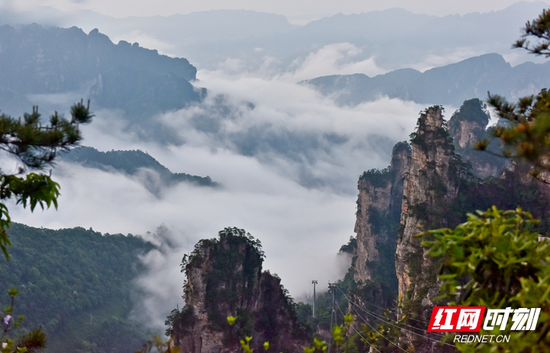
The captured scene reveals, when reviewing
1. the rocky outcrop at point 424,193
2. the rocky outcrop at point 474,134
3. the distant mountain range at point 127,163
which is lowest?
the rocky outcrop at point 424,193

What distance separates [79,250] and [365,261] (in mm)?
39609

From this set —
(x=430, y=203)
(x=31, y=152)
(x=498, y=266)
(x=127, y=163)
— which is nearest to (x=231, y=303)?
(x=430, y=203)

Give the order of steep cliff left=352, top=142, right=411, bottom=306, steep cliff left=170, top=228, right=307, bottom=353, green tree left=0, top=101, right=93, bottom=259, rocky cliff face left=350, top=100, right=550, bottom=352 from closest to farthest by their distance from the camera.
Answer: green tree left=0, top=101, right=93, bottom=259 < rocky cliff face left=350, top=100, right=550, bottom=352 < steep cliff left=170, top=228, right=307, bottom=353 < steep cliff left=352, top=142, right=411, bottom=306

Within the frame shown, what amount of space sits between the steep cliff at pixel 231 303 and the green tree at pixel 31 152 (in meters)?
22.1

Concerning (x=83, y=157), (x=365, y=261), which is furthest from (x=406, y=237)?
(x=83, y=157)

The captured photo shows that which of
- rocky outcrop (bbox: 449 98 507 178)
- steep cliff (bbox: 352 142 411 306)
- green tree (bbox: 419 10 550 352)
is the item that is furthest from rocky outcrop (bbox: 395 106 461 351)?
green tree (bbox: 419 10 550 352)

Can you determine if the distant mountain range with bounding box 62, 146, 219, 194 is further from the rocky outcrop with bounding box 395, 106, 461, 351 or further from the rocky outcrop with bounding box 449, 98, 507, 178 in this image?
the rocky outcrop with bounding box 395, 106, 461, 351

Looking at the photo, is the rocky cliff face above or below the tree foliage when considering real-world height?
above

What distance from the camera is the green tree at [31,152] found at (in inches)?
250

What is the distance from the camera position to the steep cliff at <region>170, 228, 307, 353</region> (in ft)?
93.7

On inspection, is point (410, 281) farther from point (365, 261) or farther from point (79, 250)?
point (79, 250)

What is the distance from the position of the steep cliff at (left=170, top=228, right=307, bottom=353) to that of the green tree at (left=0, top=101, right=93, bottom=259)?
2213 centimetres

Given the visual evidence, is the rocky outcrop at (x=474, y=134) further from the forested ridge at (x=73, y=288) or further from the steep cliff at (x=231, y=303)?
the forested ridge at (x=73, y=288)

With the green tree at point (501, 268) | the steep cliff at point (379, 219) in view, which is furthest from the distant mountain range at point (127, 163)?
the green tree at point (501, 268)
